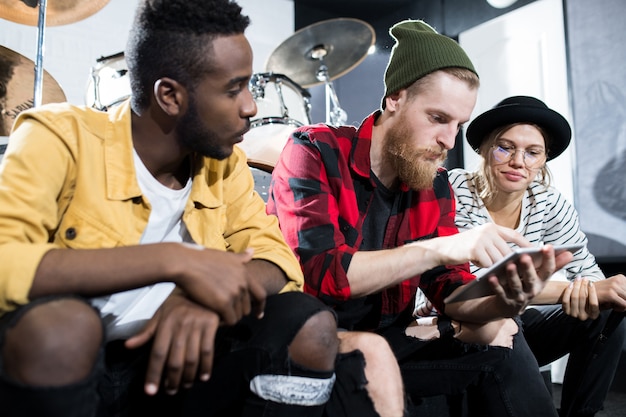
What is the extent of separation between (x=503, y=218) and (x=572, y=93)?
1707mm

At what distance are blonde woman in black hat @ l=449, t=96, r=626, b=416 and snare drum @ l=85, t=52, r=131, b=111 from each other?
5.33 ft

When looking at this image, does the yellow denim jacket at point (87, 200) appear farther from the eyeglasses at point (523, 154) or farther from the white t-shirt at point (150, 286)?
the eyeglasses at point (523, 154)

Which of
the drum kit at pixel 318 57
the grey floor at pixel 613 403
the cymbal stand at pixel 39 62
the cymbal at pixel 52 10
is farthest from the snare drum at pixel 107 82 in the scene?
the grey floor at pixel 613 403

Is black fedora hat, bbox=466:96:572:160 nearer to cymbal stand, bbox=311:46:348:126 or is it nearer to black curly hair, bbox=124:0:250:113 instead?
black curly hair, bbox=124:0:250:113

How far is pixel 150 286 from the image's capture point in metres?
1.05

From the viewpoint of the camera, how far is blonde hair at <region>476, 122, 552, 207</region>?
2.11 metres

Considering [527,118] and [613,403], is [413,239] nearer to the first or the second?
[527,118]

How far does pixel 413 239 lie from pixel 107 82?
191 cm

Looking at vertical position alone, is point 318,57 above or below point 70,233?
above

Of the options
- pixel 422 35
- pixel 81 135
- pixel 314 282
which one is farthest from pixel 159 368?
pixel 422 35

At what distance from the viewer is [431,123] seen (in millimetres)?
1636

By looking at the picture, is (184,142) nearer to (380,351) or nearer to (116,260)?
(116,260)

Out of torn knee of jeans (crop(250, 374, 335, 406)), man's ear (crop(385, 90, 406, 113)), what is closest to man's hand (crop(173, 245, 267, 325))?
torn knee of jeans (crop(250, 374, 335, 406))

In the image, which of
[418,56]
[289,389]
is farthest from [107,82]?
[289,389]
